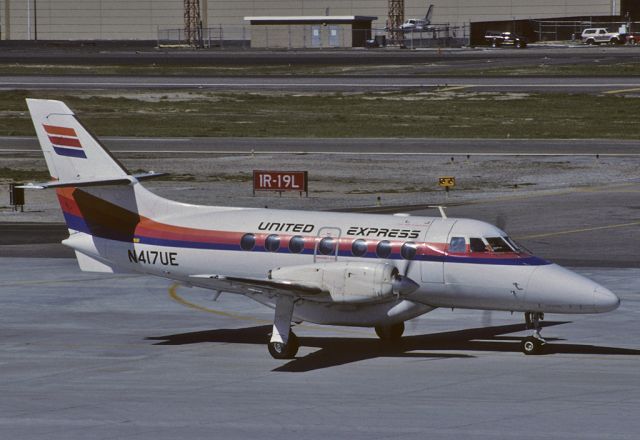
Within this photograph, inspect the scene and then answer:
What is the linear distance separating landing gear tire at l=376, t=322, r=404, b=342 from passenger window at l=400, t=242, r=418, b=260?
301cm

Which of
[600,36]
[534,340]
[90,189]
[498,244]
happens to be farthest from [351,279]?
[600,36]

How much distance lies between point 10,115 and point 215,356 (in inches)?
2952

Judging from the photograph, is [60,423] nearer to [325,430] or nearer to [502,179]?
[325,430]

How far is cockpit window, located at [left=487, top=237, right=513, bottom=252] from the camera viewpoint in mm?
30825

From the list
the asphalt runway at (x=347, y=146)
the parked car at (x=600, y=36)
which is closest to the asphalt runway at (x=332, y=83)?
the asphalt runway at (x=347, y=146)

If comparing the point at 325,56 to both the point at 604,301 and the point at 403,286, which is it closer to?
the point at 403,286

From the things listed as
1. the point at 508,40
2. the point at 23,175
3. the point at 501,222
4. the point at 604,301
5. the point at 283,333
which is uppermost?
the point at 508,40

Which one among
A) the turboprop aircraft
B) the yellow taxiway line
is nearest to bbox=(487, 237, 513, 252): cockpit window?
the turboprop aircraft

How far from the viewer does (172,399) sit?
88.5 ft

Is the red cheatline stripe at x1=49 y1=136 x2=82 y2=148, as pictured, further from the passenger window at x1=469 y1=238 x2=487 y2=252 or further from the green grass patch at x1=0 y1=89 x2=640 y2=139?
the green grass patch at x1=0 y1=89 x2=640 y2=139

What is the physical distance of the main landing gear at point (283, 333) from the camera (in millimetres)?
31062

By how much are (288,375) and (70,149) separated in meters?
9.76

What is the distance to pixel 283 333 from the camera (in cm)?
3106

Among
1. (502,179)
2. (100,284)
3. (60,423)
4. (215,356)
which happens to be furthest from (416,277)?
(502,179)
